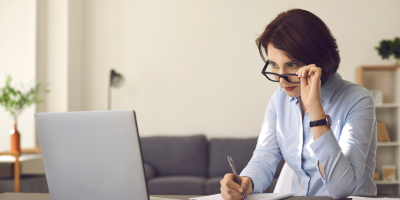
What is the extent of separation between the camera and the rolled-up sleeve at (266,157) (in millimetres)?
1180

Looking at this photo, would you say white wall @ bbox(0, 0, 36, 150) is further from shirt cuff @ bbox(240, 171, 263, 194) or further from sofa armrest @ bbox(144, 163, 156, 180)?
shirt cuff @ bbox(240, 171, 263, 194)

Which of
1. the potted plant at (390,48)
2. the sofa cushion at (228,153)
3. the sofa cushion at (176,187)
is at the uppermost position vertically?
the potted plant at (390,48)

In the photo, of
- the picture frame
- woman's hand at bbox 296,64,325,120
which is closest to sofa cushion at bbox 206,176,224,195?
the picture frame

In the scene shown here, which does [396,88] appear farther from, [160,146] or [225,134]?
[160,146]

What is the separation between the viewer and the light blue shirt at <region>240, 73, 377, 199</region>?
969 mm

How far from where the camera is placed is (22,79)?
3.37 meters

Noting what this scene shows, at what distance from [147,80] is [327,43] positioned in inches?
116

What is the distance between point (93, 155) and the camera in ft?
2.57

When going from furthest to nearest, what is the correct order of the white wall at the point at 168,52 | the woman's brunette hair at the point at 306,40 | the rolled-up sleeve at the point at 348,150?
the white wall at the point at 168,52 → the woman's brunette hair at the point at 306,40 → the rolled-up sleeve at the point at 348,150

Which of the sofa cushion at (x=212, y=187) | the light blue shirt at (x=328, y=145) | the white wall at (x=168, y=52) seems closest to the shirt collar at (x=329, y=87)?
the light blue shirt at (x=328, y=145)

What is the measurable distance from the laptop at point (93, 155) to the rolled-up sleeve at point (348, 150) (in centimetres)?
56

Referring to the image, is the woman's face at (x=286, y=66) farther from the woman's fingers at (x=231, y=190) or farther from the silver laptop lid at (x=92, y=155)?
the silver laptop lid at (x=92, y=155)

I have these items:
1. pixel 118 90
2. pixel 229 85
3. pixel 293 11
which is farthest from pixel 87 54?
pixel 293 11

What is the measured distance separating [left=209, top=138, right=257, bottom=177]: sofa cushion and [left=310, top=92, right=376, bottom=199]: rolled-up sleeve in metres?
2.22
